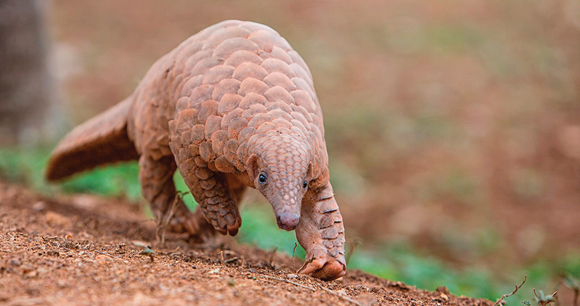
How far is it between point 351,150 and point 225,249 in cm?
568

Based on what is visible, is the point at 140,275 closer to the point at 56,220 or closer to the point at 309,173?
the point at 309,173

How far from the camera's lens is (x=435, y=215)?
8195 mm

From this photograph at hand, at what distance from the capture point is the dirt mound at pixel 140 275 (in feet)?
7.67

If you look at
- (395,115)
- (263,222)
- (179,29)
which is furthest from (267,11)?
(263,222)

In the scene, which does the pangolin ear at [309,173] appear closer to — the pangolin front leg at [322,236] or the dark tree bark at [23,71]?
the pangolin front leg at [322,236]

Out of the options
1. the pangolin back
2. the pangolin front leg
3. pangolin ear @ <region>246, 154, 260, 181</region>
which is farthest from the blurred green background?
pangolin ear @ <region>246, 154, 260, 181</region>

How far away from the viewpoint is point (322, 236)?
336 centimetres

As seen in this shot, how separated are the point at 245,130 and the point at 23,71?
6022 mm

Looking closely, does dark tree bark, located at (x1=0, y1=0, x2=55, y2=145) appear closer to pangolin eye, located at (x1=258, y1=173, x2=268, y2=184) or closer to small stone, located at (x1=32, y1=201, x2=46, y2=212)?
small stone, located at (x1=32, y1=201, x2=46, y2=212)

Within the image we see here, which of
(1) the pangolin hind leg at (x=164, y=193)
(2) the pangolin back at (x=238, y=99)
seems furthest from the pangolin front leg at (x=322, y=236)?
(1) the pangolin hind leg at (x=164, y=193)

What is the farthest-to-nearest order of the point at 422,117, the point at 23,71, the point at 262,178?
the point at 422,117 < the point at 23,71 < the point at 262,178

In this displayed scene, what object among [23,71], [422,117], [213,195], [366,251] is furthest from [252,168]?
[422,117]

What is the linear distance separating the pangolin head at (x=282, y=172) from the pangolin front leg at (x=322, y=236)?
47 cm

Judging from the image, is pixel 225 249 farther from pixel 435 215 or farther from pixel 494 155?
pixel 494 155
